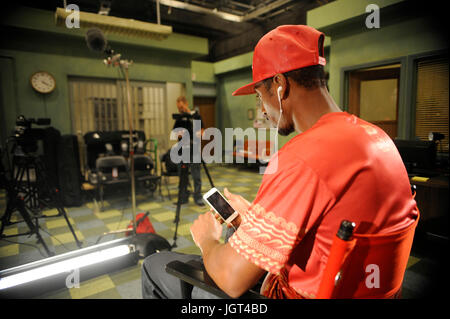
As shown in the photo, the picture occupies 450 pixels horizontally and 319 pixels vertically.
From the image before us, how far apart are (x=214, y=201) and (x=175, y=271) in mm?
269

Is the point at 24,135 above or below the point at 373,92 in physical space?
below

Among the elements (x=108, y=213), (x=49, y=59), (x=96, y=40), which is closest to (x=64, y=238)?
(x=108, y=213)

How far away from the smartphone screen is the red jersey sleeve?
0.99 feet

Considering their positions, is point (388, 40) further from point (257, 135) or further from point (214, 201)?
point (214, 201)

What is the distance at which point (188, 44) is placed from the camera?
6.67 meters

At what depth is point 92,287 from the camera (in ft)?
6.48

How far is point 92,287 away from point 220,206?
162 centimetres

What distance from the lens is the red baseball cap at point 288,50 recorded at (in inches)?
30.2

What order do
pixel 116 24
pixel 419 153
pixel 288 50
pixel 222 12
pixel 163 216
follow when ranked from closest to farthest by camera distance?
pixel 288 50 → pixel 419 153 → pixel 163 216 → pixel 116 24 → pixel 222 12

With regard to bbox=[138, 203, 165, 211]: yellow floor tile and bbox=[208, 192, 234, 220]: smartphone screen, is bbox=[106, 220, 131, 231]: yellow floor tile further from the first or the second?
bbox=[208, 192, 234, 220]: smartphone screen

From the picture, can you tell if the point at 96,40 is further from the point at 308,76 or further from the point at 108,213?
the point at 108,213

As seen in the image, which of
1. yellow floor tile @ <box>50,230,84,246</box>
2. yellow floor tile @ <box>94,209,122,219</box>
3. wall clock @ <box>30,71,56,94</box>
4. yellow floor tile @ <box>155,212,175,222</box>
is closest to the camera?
yellow floor tile @ <box>50,230,84,246</box>

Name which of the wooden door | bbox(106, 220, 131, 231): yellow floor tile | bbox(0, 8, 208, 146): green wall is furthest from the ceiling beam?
bbox(106, 220, 131, 231): yellow floor tile

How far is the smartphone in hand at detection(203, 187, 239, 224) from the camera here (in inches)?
37.5
